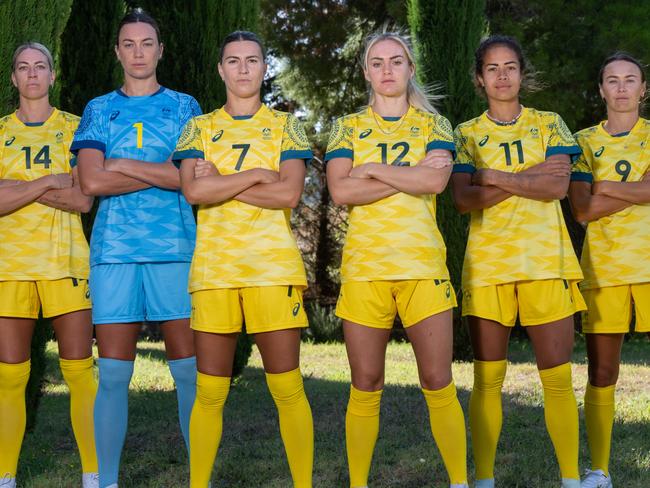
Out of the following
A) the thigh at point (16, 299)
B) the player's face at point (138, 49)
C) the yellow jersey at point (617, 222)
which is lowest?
the thigh at point (16, 299)

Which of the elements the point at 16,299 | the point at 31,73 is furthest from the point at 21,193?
the point at 31,73

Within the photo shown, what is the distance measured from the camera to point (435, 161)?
135 inches

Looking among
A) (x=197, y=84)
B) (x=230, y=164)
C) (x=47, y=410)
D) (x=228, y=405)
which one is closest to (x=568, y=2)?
(x=197, y=84)

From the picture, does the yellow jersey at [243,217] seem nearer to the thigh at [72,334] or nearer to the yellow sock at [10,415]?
the thigh at [72,334]

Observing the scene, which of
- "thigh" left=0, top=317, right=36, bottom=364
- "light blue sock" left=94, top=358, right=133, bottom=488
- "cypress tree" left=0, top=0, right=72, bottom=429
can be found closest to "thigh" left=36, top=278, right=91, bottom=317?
"thigh" left=0, top=317, right=36, bottom=364

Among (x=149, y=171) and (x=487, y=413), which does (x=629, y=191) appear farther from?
(x=149, y=171)

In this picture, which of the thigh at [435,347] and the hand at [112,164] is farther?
the hand at [112,164]

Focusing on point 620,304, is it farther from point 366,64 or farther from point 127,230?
point 127,230

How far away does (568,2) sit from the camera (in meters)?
12.0

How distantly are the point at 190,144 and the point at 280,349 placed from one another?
3.02 feet

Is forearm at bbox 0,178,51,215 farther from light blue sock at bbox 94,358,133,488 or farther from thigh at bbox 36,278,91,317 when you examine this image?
light blue sock at bbox 94,358,133,488

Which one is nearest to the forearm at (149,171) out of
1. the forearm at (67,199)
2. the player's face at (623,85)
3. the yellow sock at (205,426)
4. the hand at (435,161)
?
the forearm at (67,199)

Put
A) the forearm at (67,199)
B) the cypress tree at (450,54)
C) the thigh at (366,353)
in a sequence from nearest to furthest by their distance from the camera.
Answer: the thigh at (366,353), the forearm at (67,199), the cypress tree at (450,54)

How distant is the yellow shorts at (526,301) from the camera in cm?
360
